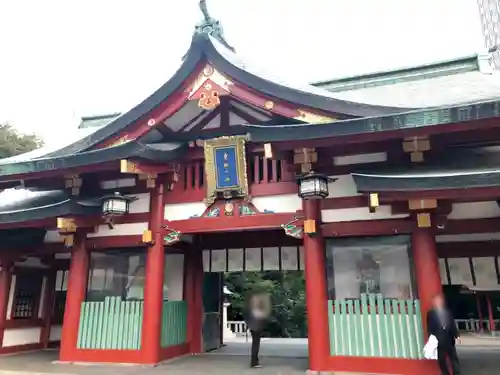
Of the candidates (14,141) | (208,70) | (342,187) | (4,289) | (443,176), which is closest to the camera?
(443,176)

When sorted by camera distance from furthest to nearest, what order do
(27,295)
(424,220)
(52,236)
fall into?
(27,295)
(52,236)
(424,220)

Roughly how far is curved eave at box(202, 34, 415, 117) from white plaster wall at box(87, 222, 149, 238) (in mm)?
4020

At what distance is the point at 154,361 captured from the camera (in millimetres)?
9062

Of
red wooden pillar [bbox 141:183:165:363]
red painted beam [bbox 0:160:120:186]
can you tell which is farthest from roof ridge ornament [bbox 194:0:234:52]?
red wooden pillar [bbox 141:183:165:363]

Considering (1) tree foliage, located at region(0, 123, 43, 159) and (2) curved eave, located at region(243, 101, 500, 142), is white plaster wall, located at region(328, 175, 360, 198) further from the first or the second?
(1) tree foliage, located at region(0, 123, 43, 159)

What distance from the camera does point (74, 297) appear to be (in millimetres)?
10047

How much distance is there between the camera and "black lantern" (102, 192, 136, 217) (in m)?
9.51

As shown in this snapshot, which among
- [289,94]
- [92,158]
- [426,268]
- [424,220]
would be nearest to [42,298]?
[92,158]

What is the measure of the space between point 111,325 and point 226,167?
4.45 meters

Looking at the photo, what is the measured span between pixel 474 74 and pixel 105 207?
995 centimetres

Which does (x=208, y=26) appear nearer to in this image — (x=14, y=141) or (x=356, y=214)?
(x=356, y=214)

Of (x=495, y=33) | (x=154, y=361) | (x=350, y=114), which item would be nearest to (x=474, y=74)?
(x=350, y=114)

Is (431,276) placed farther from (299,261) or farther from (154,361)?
(154,361)

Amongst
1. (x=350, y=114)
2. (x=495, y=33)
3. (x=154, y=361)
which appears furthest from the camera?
(x=495, y=33)
